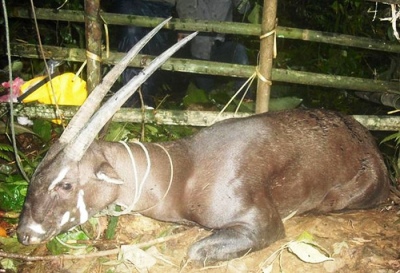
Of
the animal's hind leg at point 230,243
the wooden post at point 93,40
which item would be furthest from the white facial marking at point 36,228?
the wooden post at point 93,40

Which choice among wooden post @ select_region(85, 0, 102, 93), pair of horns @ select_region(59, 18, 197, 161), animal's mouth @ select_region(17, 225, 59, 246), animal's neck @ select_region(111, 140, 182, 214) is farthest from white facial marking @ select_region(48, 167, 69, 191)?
wooden post @ select_region(85, 0, 102, 93)

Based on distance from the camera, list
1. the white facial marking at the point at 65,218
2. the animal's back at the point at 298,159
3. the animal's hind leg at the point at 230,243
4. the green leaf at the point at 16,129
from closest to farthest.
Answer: the white facial marking at the point at 65,218, the animal's hind leg at the point at 230,243, the animal's back at the point at 298,159, the green leaf at the point at 16,129

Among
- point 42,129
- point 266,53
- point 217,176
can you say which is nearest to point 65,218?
point 217,176

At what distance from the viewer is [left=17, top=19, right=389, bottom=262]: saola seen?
352 centimetres

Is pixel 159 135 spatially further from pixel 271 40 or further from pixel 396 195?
pixel 396 195

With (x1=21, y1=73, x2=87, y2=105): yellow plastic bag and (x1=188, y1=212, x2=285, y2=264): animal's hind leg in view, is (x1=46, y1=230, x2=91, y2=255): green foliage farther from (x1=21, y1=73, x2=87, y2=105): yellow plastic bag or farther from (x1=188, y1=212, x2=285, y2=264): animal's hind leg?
(x1=21, y1=73, x2=87, y2=105): yellow plastic bag

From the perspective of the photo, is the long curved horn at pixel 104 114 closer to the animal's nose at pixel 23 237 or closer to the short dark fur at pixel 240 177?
the short dark fur at pixel 240 177

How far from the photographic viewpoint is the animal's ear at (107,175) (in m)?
3.62

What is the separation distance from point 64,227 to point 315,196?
2.13 m

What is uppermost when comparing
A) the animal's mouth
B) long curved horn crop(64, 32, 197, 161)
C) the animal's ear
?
long curved horn crop(64, 32, 197, 161)

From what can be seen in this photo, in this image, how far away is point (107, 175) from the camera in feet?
11.9

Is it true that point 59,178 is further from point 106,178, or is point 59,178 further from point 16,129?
point 16,129

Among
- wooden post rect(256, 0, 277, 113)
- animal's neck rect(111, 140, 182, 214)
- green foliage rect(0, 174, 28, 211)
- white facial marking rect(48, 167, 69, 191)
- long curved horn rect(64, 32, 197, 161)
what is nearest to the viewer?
long curved horn rect(64, 32, 197, 161)

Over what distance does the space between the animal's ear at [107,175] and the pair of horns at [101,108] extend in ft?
0.64
